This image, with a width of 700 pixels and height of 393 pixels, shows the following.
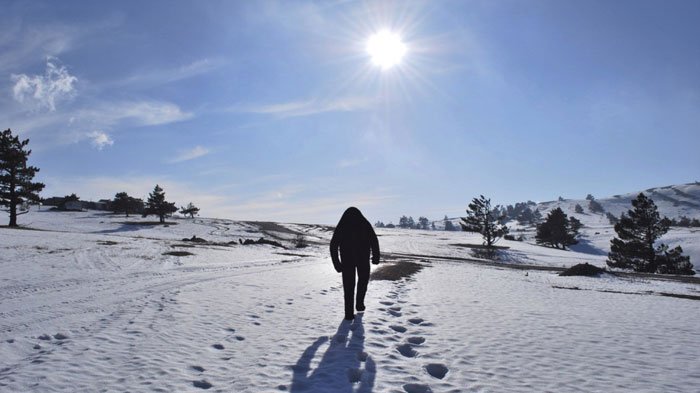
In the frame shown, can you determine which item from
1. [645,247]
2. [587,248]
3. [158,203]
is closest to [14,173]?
[158,203]

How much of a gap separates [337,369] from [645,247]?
170 ft

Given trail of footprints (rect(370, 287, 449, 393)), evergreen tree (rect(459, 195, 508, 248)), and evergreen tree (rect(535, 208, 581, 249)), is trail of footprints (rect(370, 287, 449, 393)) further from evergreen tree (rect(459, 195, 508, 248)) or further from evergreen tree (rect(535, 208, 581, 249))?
evergreen tree (rect(535, 208, 581, 249))

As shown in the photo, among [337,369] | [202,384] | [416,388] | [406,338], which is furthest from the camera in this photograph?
[406,338]

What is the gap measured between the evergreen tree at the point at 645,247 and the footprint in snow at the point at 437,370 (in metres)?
48.2

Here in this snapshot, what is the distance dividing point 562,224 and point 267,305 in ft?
279

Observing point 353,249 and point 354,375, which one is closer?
point 354,375

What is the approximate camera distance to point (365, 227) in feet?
30.1

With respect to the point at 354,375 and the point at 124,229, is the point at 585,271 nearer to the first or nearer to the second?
the point at 354,375

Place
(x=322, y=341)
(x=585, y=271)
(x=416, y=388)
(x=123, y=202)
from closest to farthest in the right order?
(x=416, y=388), (x=322, y=341), (x=585, y=271), (x=123, y=202)

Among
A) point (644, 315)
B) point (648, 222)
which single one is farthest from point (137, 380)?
point (648, 222)

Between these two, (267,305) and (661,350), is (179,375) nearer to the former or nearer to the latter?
(267,305)

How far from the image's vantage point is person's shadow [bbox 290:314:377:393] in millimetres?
4758

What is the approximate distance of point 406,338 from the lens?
7.19 meters

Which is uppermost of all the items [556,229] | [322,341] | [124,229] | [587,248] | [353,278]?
[556,229]
